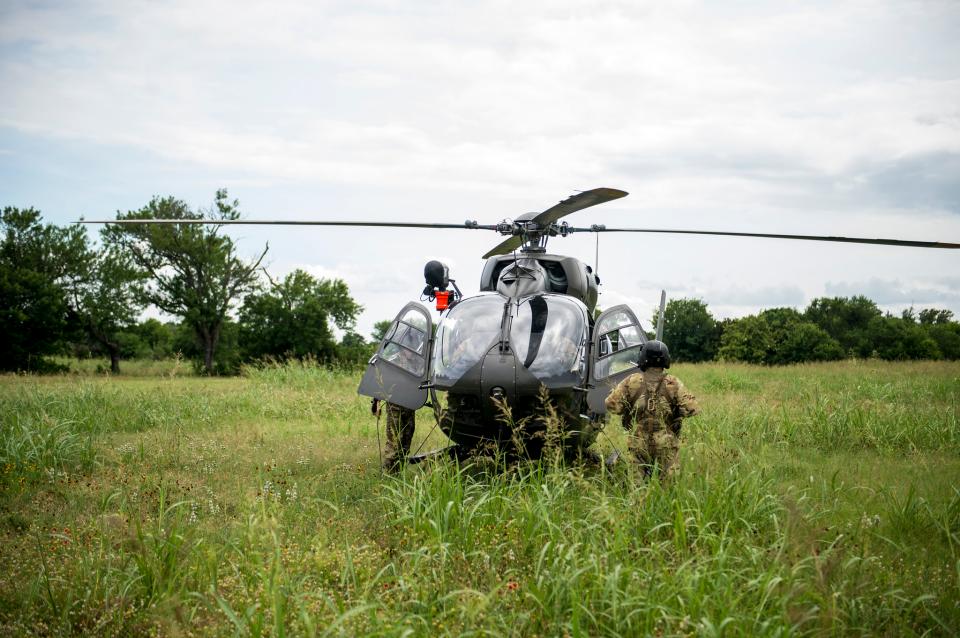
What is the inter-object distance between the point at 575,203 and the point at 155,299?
1681 inches

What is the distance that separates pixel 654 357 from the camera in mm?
5824

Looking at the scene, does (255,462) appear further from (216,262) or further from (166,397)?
(216,262)

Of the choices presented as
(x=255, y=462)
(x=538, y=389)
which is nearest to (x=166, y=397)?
(x=255, y=462)

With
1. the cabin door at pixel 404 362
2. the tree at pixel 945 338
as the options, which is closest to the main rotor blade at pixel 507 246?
the cabin door at pixel 404 362

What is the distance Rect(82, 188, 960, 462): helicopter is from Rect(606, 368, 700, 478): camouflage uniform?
0.26 metres

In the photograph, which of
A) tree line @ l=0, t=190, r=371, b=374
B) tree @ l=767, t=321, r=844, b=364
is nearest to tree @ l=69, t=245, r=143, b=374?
tree line @ l=0, t=190, r=371, b=374

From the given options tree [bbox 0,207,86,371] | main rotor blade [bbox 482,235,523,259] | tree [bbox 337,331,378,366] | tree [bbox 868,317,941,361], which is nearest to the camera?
main rotor blade [bbox 482,235,523,259]

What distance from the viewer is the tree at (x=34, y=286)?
35.9 meters

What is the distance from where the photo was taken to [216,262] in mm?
44750

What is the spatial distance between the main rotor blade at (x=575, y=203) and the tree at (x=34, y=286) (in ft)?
111

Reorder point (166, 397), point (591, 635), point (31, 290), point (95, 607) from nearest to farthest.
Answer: point (591, 635) < point (95, 607) < point (166, 397) < point (31, 290)

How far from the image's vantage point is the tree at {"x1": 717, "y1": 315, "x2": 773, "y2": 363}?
163 feet

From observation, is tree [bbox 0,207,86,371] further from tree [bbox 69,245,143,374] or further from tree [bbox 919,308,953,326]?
tree [bbox 919,308,953,326]

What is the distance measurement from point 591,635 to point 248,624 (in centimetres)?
159
